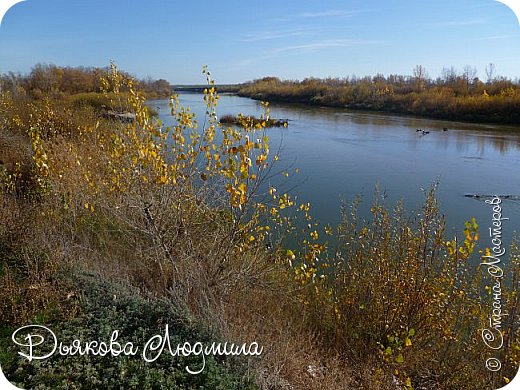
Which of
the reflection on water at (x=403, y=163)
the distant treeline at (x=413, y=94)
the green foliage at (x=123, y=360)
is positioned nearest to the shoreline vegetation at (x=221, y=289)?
the green foliage at (x=123, y=360)

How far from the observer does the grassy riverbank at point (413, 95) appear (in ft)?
66.4

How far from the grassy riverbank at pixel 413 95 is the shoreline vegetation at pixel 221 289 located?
43.3 feet

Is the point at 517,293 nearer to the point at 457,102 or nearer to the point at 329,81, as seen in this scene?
the point at 457,102

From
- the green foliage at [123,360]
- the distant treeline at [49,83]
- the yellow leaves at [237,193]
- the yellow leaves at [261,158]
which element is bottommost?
the green foliage at [123,360]

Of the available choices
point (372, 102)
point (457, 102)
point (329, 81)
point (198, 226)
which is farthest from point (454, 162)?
point (329, 81)

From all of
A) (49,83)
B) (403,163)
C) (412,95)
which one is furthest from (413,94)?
(49,83)

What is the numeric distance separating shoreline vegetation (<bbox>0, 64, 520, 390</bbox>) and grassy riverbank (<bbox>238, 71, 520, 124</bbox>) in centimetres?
1320

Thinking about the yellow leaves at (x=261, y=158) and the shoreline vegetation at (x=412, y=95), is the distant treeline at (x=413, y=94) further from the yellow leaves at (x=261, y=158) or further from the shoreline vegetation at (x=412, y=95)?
the yellow leaves at (x=261, y=158)

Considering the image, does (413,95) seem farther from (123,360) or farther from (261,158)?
(123,360)

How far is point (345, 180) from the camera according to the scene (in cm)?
902

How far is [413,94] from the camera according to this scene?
25828 millimetres

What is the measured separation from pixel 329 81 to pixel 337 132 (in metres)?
19.2

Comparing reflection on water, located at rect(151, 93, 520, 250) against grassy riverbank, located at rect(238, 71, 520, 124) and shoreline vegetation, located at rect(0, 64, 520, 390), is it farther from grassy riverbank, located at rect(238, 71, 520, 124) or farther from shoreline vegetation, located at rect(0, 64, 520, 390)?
grassy riverbank, located at rect(238, 71, 520, 124)

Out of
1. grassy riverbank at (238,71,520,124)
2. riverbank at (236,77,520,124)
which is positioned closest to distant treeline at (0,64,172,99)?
riverbank at (236,77,520,124)
